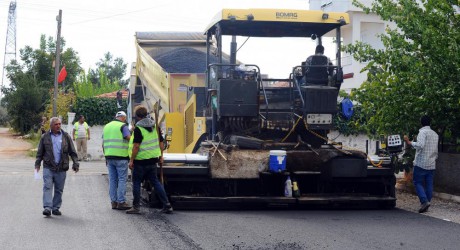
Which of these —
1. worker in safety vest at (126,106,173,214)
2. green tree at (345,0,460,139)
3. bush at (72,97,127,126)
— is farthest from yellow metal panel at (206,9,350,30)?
bush at (72,97,127,126)

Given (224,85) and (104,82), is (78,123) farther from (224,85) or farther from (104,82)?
(104,82)

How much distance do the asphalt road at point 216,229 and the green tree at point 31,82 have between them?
3395cm

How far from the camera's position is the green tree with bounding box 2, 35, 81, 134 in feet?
145

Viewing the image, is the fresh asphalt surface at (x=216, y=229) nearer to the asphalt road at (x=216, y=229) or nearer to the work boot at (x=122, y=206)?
the asphalt road at (x=216, y=229)

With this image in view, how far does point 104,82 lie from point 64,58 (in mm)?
9533

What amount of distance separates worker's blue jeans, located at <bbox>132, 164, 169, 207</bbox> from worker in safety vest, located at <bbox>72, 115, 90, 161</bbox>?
44.1ft

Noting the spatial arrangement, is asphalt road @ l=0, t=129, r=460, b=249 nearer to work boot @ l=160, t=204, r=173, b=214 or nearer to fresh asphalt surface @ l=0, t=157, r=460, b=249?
fresh asphalt surface @ l=0, t=157, r=460, b=249

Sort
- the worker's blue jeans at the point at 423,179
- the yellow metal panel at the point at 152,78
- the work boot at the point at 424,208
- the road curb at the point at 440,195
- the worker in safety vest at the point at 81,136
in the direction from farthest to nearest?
the worker in safety vest at the point at 81,136, the yellow metal panel at the point at 152,78, the road curb at the point at 440,195, the worker's blue jeans at the point at 423,179, the work boot at the point at 424,208

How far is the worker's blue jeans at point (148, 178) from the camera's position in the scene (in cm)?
1025

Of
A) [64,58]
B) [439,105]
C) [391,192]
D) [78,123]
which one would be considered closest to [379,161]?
[391,192]

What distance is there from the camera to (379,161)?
439 inches

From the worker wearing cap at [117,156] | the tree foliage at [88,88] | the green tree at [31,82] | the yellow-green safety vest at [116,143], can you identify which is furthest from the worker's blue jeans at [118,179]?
the green tree at [31,82]

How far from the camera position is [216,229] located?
884 cm

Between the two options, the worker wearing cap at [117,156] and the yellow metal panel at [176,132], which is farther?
the yellow metal panel at [176,132]
